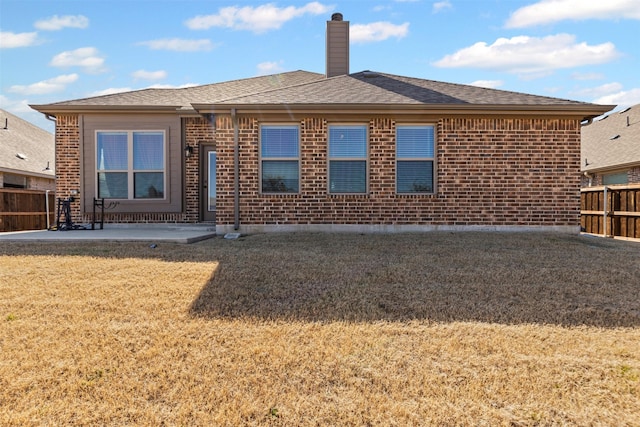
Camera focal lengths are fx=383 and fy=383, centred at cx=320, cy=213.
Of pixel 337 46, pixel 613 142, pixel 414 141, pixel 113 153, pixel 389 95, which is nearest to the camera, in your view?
pixel 414 141

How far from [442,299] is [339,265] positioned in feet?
5.69

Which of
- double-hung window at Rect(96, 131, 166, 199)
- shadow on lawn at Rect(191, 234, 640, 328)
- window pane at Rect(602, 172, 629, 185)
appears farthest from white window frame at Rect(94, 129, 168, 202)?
window pane at Rect(602, 172, 629, 185)

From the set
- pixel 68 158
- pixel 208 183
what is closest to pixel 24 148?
pixel 68 158

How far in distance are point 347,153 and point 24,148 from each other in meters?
Answer: 15.5

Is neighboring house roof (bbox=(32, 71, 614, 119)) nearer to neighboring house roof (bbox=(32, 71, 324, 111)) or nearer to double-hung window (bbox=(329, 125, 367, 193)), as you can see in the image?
neighboring house roof (bbox=(32, 71, 324, 111))

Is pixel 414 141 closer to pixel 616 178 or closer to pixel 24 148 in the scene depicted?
pixel 616 178

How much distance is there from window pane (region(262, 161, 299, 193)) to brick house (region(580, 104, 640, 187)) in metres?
9.10

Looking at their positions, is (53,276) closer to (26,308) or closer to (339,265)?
(26,308)

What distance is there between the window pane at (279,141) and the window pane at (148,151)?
319cm

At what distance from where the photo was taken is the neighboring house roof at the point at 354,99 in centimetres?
849

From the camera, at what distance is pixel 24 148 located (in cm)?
1656

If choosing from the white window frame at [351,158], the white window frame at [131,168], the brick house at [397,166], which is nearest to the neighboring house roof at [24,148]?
the white window frame at [131,168]

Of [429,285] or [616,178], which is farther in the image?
[616,178]

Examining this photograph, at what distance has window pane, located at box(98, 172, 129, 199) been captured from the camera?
33.4 ft
